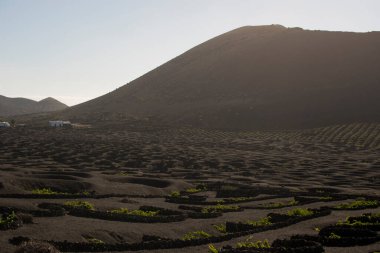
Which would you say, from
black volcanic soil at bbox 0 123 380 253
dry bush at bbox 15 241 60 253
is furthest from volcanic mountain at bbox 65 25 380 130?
dry bush at bbox 15 241 60 253

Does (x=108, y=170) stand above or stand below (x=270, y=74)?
below

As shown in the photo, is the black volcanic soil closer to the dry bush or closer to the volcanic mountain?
the dry bush

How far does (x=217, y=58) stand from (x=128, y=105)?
3898cm

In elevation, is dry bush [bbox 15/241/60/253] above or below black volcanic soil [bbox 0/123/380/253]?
above

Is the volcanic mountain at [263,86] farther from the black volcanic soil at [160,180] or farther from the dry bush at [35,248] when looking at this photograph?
the dry bush at [35,248]

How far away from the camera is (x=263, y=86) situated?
126 m

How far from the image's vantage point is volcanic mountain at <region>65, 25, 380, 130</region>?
335ft

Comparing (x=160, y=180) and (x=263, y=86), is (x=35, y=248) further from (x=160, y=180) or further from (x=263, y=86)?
(x=263, y=86)

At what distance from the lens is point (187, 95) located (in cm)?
12888

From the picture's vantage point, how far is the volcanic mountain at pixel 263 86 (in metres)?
102

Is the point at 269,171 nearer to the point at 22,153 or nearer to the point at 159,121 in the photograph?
the point at 22,153

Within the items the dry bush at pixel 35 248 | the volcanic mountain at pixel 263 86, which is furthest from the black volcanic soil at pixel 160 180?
the volcanic mountain at pixel 263 86

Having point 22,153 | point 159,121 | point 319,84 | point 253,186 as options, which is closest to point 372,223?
point 253,186

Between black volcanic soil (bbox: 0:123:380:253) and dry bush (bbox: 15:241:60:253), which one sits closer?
dry bush (bbox: 15:241:60:253)
